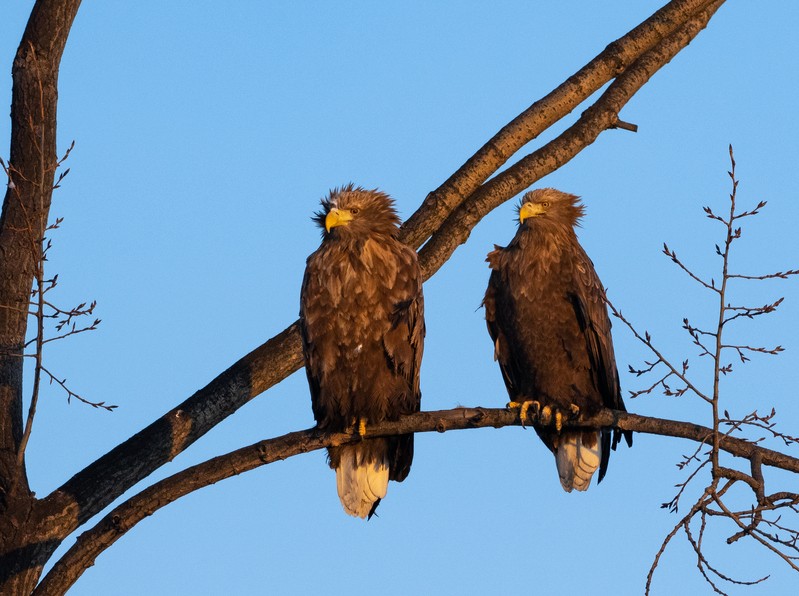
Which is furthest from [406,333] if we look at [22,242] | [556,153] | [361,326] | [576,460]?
[22,242]

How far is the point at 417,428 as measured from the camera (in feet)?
19.6

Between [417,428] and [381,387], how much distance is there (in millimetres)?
452

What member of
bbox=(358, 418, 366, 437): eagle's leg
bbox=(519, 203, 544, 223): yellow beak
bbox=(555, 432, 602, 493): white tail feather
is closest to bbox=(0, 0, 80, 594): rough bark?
bbox=(358, 418, 366, 437): eagle's leg

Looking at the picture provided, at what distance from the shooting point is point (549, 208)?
7320mm

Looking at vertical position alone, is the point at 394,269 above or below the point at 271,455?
above

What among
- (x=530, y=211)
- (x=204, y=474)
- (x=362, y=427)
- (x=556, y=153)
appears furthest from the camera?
(x=556, y=153)

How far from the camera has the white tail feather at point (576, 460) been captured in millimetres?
7094

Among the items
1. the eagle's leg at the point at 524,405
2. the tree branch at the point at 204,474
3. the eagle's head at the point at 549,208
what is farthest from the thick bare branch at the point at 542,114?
the tree branch at the point at 204,474

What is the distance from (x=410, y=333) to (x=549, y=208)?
4.62 ft

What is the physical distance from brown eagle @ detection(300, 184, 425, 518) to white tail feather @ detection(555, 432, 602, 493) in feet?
3.42

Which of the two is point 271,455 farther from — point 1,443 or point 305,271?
point 1,443

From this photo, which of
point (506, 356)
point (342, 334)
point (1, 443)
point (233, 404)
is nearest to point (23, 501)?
point (1, 443)

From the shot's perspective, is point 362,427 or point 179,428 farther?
point 179,428

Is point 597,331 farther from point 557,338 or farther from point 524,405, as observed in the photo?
point 524,405
